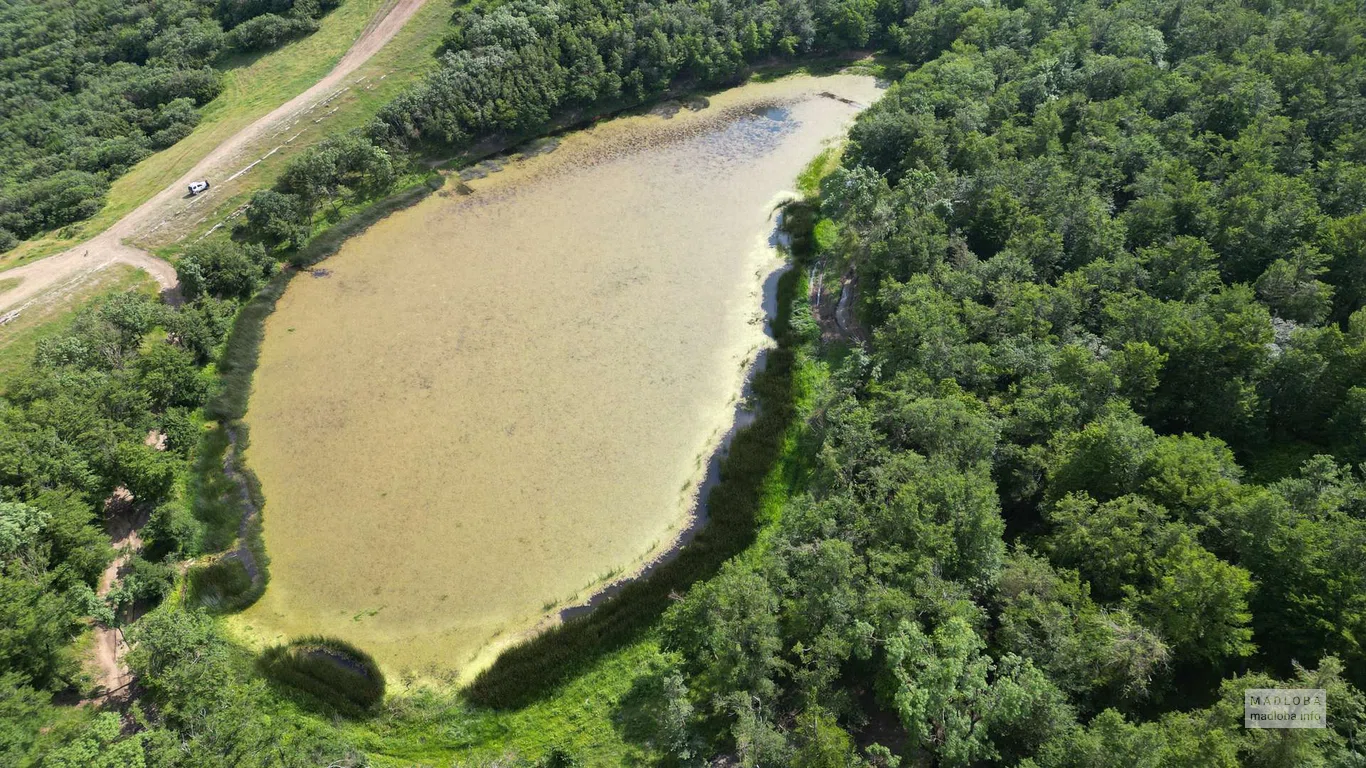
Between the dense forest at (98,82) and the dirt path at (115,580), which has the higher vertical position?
the dense forest at (98,82)

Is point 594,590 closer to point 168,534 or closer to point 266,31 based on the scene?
point 168,534

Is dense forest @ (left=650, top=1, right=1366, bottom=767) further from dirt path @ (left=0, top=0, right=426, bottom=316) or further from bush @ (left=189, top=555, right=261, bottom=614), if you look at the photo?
dirt path @ (left=0, top=0, right=426, bottom=316)

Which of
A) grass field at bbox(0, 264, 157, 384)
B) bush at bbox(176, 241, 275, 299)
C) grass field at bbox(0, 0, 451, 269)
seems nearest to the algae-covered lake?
bush at bbox(176, 241, 275, 299)

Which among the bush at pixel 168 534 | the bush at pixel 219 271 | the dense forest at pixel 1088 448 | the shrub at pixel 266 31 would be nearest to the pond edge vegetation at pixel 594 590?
the bush at pixel 168 534

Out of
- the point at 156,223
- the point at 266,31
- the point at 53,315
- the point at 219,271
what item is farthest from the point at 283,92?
the point at 53,315

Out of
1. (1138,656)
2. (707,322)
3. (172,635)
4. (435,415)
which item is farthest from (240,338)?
(1138,656)

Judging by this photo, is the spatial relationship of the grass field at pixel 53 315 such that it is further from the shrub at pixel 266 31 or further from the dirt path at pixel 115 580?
the shrub at pixel 266 31

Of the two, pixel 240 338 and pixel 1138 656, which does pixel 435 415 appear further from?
pixel 1138 656
